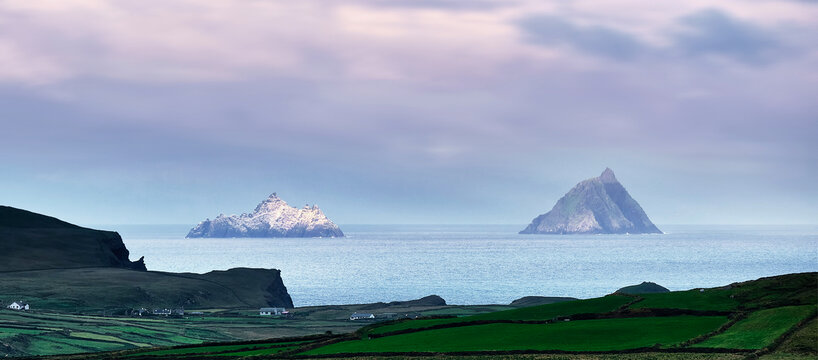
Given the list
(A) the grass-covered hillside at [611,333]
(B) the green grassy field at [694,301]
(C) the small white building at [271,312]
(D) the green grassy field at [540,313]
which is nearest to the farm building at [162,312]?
(C) the small white building at [271,312]

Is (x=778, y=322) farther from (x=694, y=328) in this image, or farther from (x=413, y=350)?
(x=413, y=350)

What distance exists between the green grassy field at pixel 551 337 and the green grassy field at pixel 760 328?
8.24 ft

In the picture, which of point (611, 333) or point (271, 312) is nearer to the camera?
point (611, 333)

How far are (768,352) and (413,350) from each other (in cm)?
2864

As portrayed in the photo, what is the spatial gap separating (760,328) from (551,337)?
704 inches

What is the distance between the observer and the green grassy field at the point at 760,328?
70625 mm

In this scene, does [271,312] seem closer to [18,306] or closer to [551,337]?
[18,306]

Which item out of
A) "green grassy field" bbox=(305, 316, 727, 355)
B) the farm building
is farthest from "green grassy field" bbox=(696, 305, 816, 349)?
the farm building

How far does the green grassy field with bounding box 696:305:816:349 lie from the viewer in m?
70.6

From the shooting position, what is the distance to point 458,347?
7725 centimetres

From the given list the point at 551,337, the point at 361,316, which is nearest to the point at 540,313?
the point at 551,337

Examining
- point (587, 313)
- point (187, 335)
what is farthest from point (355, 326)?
point (587, 313)

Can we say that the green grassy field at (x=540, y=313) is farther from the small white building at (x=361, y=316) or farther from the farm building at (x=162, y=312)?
the farm building at (x=162, y=312)

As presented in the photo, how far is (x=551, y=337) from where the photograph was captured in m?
79.1
